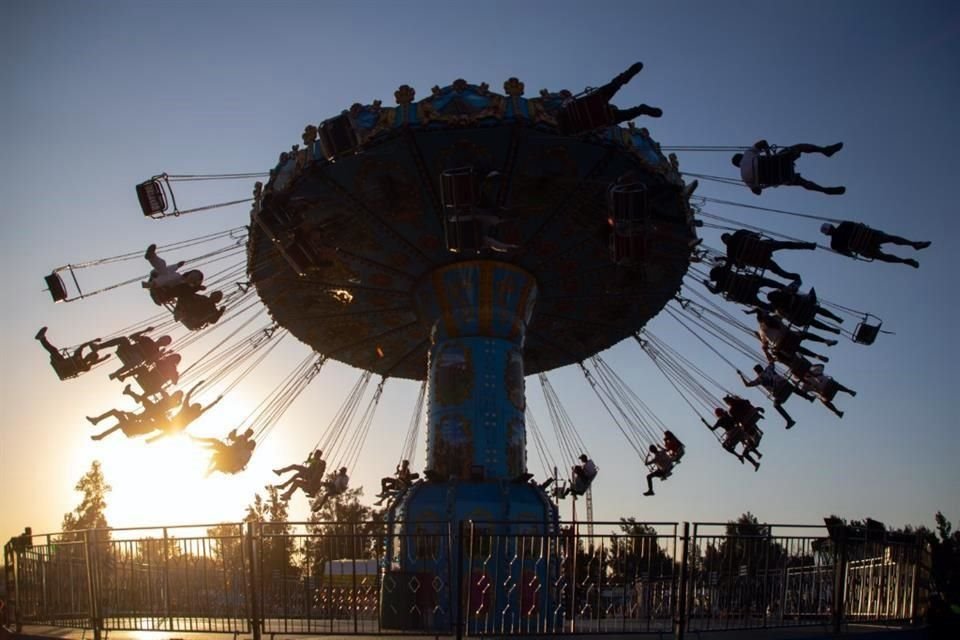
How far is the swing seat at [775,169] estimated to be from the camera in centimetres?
1513

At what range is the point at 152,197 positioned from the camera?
57.6 ft

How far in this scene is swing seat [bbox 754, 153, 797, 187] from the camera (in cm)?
1513

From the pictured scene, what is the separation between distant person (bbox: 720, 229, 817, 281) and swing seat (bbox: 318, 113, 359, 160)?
23.3 feet

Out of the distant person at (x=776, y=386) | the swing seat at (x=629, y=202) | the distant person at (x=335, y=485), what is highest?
the swing seat at (x=629, y=202)

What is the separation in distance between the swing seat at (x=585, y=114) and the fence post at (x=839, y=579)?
7.30 metres

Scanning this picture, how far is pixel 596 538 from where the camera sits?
10500 mm

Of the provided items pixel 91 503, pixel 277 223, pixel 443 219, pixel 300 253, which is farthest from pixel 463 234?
pixel 91 503

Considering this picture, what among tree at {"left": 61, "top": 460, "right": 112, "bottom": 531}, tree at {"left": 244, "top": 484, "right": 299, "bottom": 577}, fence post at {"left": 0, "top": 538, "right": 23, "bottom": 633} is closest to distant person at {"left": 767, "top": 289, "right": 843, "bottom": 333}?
tree at {"left": 244, "top": 484, "right": 299, "bottom": 577}

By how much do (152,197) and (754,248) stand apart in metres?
11.6

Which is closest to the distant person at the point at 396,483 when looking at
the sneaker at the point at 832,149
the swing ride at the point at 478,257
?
the swing ride at the point at 478,257

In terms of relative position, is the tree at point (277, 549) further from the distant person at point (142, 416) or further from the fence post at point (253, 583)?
the distant person at point (142, 416)

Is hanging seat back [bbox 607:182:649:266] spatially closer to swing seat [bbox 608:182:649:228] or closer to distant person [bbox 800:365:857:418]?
swing seat [bbox 608:182:649:228]

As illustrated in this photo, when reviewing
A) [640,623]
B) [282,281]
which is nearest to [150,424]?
[282,281]

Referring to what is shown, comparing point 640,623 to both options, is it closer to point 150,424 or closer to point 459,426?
point 459,426
